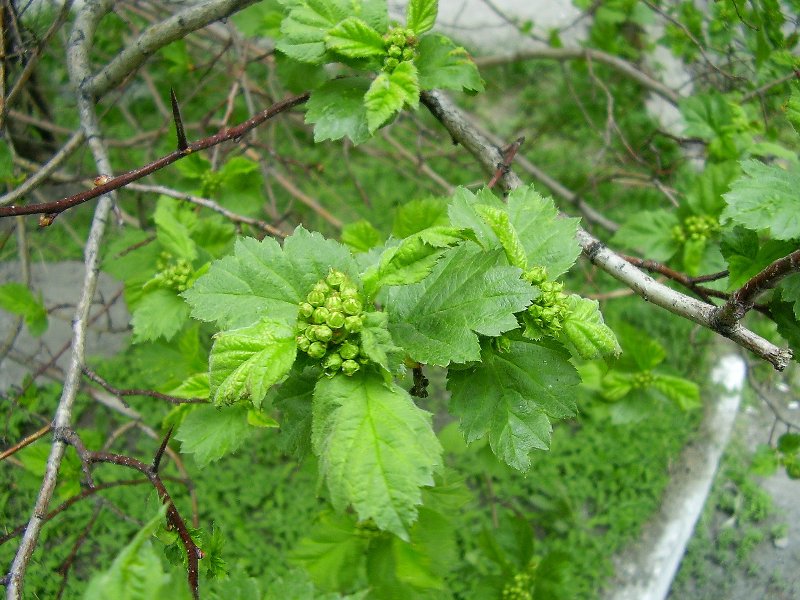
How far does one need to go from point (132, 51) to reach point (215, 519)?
181 cm

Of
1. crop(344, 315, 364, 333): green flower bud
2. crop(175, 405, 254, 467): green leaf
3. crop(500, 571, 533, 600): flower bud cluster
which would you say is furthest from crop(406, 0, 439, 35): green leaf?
crop(500, 571, 533, 600): flower bud cluster

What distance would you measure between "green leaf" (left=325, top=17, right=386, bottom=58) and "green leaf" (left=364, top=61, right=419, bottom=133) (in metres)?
0.07

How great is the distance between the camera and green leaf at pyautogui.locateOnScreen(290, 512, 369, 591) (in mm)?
1736

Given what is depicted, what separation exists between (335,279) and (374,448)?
0.28 metres

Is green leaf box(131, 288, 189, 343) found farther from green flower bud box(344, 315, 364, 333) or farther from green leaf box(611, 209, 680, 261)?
green leaf box(611, 209, 680, 261)

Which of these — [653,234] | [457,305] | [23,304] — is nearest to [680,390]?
[653,234]

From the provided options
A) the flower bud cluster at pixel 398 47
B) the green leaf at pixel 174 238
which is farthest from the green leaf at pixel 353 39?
the green leaf at pixel 174 238

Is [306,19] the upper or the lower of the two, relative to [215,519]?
upper

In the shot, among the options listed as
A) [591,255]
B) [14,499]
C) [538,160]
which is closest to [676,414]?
[538,160]

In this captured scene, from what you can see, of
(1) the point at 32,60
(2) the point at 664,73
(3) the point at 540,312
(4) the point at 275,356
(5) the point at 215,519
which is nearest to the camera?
(4) the point at 275,356

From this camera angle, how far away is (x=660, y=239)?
1933 mm

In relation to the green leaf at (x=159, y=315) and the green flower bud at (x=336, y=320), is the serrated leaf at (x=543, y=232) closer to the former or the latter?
the green flower bud at (x=336, y=320)

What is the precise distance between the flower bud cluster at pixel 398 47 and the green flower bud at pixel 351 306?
0.66 m

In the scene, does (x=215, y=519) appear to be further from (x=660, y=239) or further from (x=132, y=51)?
(x=660, y=239)
